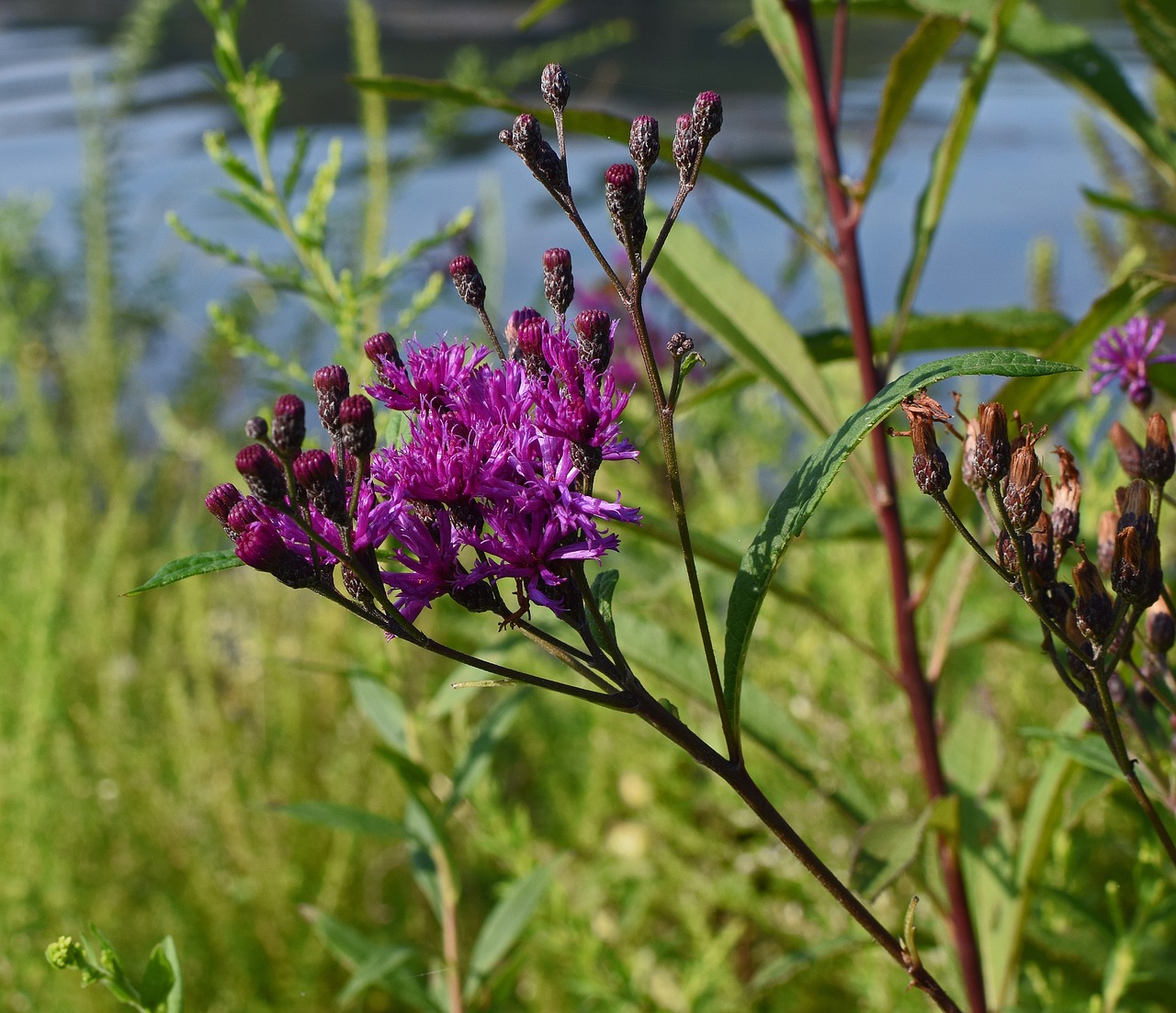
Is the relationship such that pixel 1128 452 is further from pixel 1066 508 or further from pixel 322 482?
pixel 322 482

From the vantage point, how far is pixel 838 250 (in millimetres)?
1084

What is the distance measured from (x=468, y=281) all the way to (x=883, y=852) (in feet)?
1.72

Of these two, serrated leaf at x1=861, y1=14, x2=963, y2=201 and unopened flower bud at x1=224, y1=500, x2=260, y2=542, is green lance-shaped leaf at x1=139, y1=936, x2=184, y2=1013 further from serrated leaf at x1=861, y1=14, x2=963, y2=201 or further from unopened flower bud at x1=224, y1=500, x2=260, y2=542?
serrated leaf at x1=861, y1=14, x2=963, y2=201

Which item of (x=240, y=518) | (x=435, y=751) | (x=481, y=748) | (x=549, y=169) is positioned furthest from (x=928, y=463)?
(x=435, y=751)

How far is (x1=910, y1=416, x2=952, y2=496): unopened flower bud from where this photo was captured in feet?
1.97

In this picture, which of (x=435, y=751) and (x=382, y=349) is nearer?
(x=382, y=349)

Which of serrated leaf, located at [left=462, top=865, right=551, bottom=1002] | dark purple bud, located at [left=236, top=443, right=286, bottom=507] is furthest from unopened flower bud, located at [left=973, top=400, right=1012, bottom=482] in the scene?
serrated leaf, located at [left=462, top=865, right=551, bottom=1002]

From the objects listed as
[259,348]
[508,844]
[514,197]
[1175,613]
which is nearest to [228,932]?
[508,844]

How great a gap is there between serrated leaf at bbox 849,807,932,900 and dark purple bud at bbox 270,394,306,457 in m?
0.49

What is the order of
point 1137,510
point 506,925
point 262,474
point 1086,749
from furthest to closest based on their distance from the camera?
point 506,925 → point 1086,749 → point 1137,510 → point 262,474

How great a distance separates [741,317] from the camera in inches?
43.4

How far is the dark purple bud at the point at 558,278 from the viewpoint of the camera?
633mm

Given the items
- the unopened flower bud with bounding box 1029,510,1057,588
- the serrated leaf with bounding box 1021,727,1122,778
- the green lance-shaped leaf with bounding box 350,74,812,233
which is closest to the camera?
the unopened flower bud with bounding box 1029,510,1057,588

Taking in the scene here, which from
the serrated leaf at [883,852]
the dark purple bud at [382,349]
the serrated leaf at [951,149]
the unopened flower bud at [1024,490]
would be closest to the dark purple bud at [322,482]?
the dark purple bud at [382,349]
